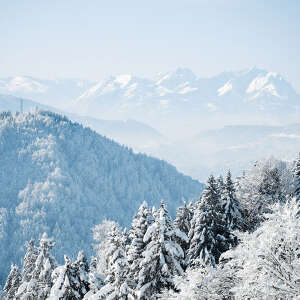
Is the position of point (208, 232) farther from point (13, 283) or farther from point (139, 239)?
point (13, 283)

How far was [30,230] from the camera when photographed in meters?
178

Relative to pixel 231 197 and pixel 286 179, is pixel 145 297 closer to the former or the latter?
pixel 231 197

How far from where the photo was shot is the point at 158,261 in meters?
24.2

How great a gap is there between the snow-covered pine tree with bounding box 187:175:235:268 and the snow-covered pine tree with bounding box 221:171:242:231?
2.22 metres

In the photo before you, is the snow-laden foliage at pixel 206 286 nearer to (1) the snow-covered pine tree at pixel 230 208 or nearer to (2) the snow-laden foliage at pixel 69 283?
(2) the snow-laden foliage at pixel 69 283

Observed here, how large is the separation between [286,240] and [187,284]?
5700mm

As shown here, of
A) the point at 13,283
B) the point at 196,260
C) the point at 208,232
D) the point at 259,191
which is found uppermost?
the point at 259,191

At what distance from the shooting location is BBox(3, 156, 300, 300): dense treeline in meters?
16.3

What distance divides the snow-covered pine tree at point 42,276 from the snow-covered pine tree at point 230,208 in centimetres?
1585

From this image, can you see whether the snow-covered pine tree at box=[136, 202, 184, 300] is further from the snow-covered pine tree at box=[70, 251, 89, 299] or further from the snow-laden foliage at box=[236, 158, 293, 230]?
the snow-laden foliage at box=[236, 158, 293, 230]

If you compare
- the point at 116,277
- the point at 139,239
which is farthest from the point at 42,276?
the point at 116,277

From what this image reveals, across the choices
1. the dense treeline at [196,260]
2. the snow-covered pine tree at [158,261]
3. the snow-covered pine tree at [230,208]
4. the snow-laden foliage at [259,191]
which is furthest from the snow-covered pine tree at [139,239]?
the snow-laden foliage at [259,191]

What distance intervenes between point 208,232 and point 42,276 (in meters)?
13.8

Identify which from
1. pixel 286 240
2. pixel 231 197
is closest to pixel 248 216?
pixel 231 197
